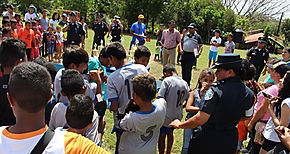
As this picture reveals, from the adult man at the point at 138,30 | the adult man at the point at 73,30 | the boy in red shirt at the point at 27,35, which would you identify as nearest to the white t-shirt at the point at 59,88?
the boy in red shirt at the point at 27,35

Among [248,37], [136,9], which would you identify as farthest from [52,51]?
[248,37]

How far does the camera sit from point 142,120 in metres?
3.20

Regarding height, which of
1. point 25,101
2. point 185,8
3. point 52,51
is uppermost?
point 185,8

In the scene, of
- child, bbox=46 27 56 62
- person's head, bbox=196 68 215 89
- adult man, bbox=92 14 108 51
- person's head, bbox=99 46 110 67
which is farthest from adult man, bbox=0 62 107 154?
adult man, bbox=92 14 108 51

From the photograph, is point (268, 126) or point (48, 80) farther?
point (268, 126)

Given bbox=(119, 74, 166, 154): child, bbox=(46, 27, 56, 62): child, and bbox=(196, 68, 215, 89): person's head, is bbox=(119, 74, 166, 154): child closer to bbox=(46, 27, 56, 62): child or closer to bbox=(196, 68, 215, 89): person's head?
bbox=(196, 68, 215, 89): person's head

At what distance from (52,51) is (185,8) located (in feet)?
74.0

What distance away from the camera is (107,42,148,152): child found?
379 centimetres

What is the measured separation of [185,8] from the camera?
32.0 m

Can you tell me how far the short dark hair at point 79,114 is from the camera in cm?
254

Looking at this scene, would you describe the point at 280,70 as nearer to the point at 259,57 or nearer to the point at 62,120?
the point at 62,120

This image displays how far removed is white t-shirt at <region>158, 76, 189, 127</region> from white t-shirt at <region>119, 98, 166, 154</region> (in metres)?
1.02

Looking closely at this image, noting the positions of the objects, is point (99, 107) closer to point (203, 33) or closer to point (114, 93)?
point (114, 93)

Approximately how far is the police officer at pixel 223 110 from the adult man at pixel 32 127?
1.76 meters
